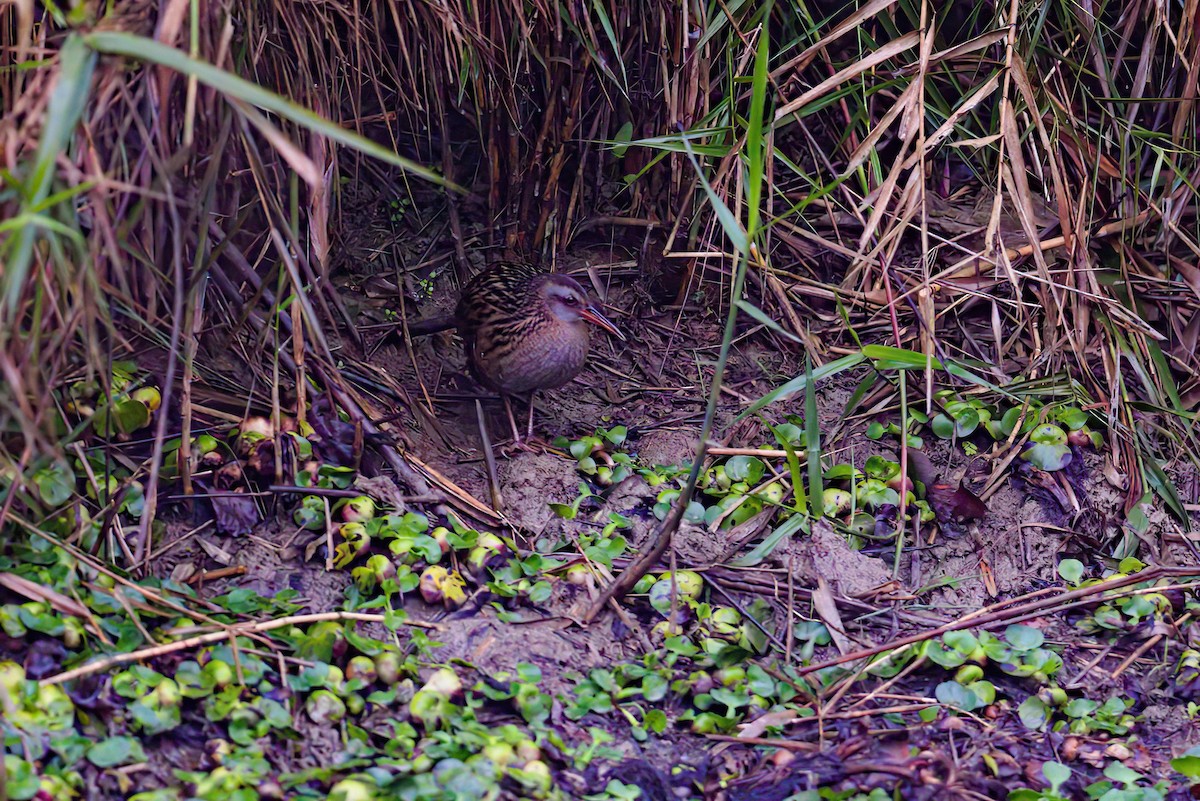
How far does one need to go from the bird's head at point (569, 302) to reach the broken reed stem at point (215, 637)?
1598 mm

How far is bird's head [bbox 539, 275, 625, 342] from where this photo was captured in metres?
4.04

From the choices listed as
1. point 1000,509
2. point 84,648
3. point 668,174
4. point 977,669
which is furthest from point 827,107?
point 84,648

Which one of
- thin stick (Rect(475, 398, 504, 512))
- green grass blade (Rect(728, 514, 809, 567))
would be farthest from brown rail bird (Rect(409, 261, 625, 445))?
green grass blade (Rect(728, 514, 809, 567))

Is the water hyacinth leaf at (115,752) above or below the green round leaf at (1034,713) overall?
above

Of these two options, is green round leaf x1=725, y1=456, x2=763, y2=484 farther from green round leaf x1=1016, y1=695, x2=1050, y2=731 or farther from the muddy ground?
green round leaf x1=1016, y1=695, x2=1050, y2=731

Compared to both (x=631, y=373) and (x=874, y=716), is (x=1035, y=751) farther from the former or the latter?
(x=631, y=373)

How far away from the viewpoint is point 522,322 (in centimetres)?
390

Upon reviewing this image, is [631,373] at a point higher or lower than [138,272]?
lower

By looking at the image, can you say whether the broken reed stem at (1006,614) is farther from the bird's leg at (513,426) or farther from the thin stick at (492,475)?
the bird's leg at (513,426)

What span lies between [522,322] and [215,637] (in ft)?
5.77

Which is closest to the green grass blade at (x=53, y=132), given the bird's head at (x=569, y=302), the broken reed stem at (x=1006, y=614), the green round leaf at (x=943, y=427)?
the broken reed stem at (x=1006, y=614)

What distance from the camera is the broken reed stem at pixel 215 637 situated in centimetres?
224

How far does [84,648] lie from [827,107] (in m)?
Result: 3.08

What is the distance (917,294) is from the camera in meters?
3.80
